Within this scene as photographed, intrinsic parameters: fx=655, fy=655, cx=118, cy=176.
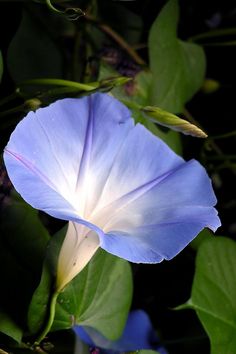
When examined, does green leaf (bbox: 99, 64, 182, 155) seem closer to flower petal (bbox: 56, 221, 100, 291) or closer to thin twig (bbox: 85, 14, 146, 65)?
thin twig (bbox: 85, 14, 146, 65)

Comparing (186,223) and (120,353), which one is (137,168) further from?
(120,353)

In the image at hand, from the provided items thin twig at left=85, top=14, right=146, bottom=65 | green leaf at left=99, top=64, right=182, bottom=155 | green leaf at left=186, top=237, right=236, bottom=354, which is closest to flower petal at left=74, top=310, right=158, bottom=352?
green leaf at left=186, top=237, right=236, bottom=354

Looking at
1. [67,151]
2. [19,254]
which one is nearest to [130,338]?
[19,254]

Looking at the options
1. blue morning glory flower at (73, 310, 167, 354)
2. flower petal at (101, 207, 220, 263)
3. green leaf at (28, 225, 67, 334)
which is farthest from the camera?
blue morning glory flower at (73, 310, 167, 354)

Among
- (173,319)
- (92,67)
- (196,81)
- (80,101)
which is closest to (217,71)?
(196,81)

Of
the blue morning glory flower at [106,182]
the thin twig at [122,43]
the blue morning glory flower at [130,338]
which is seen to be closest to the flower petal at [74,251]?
the blue morning glory flower at [106,182]
